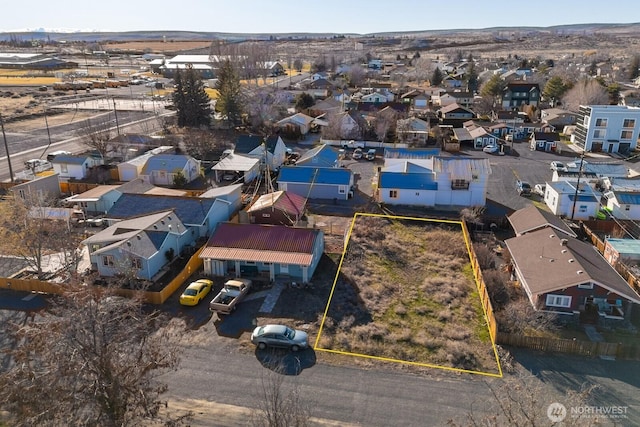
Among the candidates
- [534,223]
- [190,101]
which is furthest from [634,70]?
[534,223]

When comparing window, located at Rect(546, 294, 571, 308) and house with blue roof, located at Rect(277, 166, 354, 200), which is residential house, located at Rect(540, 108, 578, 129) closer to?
house with blue roof, located at Rect(277, 166, 354, 200)

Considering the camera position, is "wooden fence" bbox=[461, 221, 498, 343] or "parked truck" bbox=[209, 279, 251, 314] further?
"parked truck" bbox=[209, 279, 251, 314]

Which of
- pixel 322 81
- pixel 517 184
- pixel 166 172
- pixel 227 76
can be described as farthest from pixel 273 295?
pixel 322 81

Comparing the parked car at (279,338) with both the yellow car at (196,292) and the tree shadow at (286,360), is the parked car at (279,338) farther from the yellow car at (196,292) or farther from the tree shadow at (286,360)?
the yellow car at (196,292)

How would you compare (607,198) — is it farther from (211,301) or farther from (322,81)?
(322,81)

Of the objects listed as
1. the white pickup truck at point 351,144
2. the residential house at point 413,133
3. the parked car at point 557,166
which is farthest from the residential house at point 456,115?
the parked car at point 557,166

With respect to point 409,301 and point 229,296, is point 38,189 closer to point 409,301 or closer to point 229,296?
point 229,296

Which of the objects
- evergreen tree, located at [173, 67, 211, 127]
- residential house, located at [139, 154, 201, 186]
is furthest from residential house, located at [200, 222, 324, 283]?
evergreen tree, located at [173, 67, 211, 127]
